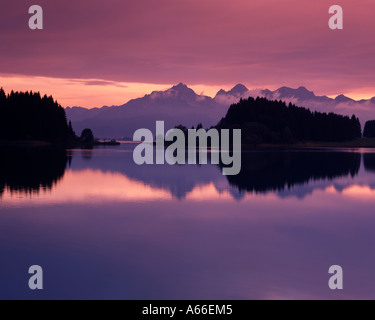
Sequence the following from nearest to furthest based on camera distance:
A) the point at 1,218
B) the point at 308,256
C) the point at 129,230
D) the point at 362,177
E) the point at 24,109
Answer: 1. the point at 308,256
2. the point at 129,230
3. the point at 1,218
4. the point at 362,177
5. the point at 24,109

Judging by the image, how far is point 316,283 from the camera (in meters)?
15.3

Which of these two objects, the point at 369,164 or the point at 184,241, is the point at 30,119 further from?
the point at 184,241

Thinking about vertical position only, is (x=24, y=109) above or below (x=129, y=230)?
above

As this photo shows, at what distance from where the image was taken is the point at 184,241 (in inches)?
842

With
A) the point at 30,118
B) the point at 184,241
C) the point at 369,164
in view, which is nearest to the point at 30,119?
Answer: the point at 30,118

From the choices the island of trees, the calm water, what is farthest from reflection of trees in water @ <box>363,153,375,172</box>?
the island of trees

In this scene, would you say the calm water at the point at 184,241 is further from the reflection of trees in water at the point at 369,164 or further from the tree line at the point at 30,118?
the tree line at the point at 30,118

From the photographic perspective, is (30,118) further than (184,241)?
Yes

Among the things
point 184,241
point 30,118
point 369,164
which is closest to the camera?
point 184,241

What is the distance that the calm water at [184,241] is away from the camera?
1491 centimetres

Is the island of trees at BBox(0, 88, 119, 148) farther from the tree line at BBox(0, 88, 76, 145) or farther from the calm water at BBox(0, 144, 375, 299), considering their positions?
the calm water at BBox(0, 144, 375, 299)

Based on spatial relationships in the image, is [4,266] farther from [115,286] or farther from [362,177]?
[362,177]
